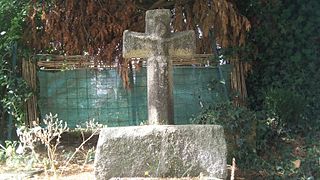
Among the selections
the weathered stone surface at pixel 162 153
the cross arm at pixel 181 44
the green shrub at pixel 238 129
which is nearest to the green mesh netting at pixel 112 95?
the green shrub at pixel 238 129

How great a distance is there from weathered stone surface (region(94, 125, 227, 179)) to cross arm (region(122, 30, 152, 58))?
824 millimetres

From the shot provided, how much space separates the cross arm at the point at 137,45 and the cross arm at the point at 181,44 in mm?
216

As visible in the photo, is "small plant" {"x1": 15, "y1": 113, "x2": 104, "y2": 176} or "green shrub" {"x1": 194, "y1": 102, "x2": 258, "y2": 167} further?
"green shrub" {"x1": 194, "y1": 102, "x2": 258, "y2": 167}

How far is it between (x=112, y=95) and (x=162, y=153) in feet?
10.3

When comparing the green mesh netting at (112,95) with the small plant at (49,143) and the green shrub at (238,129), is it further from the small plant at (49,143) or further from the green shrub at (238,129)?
the green shrub at (238,129)

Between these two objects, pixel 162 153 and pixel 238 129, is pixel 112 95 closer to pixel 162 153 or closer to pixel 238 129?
pixel 238 129

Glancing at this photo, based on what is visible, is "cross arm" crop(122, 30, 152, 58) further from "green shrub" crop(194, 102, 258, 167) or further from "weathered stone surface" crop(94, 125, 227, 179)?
"green shrub" crop(194, 102, 258, 167)

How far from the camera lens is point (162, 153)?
3.90 meters

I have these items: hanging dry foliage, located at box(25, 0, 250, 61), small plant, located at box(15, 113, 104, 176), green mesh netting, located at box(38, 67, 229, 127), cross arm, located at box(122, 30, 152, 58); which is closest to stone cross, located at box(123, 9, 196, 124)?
cross arm, located at box(122, 30, 152, 58)

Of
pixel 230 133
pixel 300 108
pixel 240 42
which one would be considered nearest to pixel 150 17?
pixel 230 133

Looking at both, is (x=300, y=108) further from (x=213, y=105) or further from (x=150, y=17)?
(x=150, y=17)

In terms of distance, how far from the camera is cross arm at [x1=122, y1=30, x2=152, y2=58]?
4.30m

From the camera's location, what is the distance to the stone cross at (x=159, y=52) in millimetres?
4164

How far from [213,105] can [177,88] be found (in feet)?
2.94
